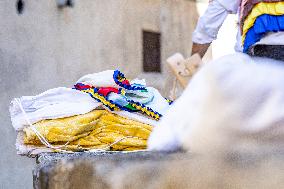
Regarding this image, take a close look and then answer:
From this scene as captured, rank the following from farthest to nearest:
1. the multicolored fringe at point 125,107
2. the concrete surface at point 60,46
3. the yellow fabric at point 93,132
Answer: the concrete surface at point 60,46 < the multicolored fringe at point 125,107 < the yellow fabric at point 93,132

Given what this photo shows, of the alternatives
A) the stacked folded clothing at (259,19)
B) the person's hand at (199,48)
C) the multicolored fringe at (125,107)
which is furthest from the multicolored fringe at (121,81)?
the stacked folded clothing at (259,19)

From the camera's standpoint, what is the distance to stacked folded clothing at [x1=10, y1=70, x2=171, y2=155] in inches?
103

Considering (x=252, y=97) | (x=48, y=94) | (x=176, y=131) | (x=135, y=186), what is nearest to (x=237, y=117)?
(x=252, y=97)

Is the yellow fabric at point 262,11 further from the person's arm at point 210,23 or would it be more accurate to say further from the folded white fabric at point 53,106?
the folded white fabric at point 53,106

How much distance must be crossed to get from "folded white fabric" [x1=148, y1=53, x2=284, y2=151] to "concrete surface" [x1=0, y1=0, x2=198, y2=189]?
185 inches

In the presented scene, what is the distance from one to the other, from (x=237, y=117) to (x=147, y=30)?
839 cm

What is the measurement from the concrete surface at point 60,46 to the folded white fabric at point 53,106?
346 centimetres

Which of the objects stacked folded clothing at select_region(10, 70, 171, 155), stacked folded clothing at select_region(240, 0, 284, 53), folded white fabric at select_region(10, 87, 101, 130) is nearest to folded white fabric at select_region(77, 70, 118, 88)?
stacked folded clothing at select_region(10, 70, 171, 155)

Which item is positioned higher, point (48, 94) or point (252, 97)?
point (252, 97)

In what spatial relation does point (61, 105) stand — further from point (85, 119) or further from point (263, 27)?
point (263, 27)

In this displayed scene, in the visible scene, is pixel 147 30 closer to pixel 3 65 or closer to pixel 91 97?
pixel 3 65

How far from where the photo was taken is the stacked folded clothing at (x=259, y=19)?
2.38 meters

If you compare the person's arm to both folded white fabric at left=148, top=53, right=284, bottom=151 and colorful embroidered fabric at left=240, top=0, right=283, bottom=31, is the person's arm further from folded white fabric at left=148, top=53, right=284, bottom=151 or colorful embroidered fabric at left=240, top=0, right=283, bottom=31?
folded white fabric at left=148, top=53, right=284, bottom=151

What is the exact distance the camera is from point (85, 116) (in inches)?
104
